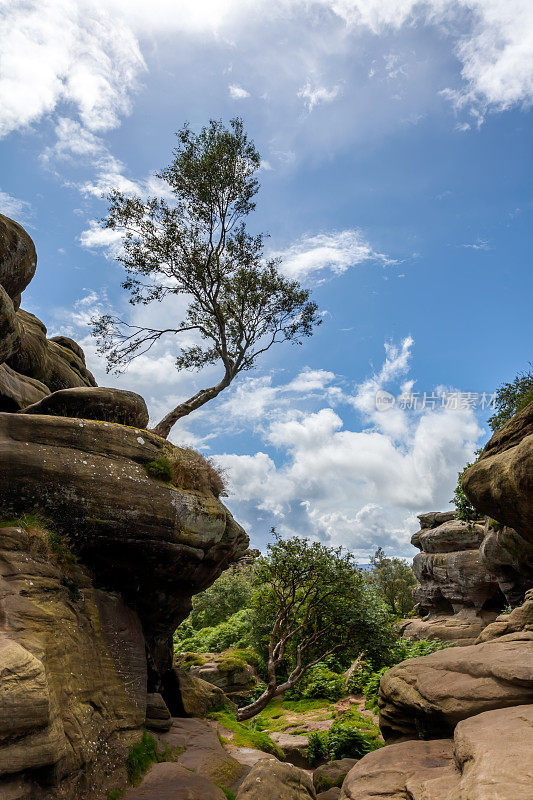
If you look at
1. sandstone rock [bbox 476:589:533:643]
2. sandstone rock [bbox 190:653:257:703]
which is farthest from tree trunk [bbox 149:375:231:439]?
sandstone rock [bbox 476:589:533:643]

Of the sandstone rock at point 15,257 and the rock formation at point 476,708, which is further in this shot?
the sandstone rock at point 15,257

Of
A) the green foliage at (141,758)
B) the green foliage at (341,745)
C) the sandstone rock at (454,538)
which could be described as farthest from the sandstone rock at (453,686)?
the sandstone rock at (454,538)

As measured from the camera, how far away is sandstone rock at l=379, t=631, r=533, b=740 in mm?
9000

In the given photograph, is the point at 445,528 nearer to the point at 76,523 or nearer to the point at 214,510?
the point at 214,510

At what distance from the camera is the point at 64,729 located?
8.41 m

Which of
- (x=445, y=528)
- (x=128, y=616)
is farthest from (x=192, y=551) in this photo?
(x=445, y=528)

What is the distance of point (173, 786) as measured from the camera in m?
9.77

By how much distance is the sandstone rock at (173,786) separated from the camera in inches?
368

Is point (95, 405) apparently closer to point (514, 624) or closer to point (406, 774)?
point (406, 774)

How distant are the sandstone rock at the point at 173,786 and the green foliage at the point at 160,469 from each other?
7.12 m

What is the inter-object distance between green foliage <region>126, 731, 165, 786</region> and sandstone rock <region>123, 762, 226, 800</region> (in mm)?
157

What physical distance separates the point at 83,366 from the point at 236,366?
8.78 meters

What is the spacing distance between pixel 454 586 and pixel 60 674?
123ft

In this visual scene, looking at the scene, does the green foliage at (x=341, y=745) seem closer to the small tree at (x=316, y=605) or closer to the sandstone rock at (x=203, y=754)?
the small tree at (x=316, y=605)
